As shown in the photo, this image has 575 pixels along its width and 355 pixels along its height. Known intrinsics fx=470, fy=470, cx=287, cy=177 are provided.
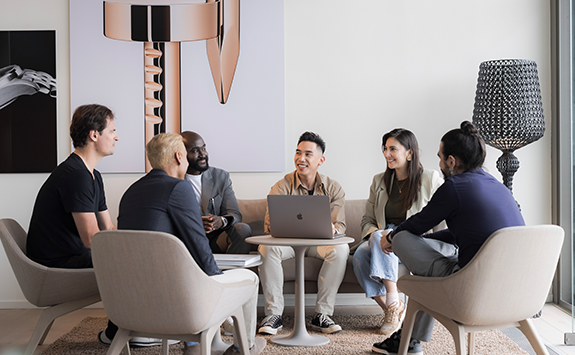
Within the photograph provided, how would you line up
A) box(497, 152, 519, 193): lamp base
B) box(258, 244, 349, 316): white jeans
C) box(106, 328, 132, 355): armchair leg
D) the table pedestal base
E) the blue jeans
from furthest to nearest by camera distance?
1. box(497, 152, 519, 193): lamp base
2. box(258, 244, 349, 316): white jeans
3. the blue jeans
4. the table pedestal base
5. box(106, 328, 132, 355): armchair leg

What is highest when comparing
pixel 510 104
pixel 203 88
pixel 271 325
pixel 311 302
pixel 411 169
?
pixel 203 88

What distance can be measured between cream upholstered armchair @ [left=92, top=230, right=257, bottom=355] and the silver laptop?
2.82 ft

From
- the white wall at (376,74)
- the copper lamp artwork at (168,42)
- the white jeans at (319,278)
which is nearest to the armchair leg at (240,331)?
the white jeans at (319,278)

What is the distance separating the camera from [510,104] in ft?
10.8

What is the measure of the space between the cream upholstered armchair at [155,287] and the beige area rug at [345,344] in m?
0.93

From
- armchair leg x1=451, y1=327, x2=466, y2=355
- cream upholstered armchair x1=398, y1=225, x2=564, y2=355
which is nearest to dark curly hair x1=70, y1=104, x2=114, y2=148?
cream upholstered armchair x1=398, y1=225, x2=564, y2=355

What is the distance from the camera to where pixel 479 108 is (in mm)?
3389

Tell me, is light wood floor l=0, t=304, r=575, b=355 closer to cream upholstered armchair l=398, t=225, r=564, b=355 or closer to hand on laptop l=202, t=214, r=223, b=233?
hand on laptop l=202, t=214, r=223, b=233

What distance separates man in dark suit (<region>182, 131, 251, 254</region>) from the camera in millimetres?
3137

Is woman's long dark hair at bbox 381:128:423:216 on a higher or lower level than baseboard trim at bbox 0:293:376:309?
higher

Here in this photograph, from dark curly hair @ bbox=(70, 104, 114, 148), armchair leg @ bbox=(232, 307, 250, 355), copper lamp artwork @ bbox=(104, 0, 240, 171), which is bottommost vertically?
armchair leg @ bbox=(232, 307, 250, 355)

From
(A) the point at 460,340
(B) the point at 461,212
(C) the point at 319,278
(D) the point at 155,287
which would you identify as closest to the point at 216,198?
(C) the point at 319,278

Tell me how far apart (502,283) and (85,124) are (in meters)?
2.12

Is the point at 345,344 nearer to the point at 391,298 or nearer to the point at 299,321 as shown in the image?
the point at 299,321
